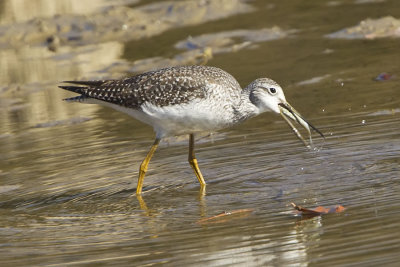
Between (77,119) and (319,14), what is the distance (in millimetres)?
6672

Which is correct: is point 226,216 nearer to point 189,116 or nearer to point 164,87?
point 189,116

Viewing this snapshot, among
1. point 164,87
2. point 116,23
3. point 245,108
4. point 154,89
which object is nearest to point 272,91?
point 245,108

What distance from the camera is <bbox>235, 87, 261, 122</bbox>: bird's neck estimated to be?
9039 millimetres

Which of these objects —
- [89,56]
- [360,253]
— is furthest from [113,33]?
[360,253]

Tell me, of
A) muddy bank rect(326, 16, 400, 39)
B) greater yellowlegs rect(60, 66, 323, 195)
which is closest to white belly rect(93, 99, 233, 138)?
greater yellowlegs rect(60, 66, 323, 195)

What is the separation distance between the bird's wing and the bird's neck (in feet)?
1.39

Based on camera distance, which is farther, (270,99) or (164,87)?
(164,87)

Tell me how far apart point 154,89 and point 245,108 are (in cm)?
104

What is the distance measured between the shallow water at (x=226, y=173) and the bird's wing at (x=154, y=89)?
0.94 metres

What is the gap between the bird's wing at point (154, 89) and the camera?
9.03m

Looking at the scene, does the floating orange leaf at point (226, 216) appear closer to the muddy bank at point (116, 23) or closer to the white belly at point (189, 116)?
the white belly at point (189, 116)

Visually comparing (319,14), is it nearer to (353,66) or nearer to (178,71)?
(353,66)

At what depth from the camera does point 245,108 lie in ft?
29.7

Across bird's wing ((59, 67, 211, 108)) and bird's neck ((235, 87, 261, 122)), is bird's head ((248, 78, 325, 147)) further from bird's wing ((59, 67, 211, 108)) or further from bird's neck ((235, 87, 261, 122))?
bird's wing ((59, 67, 211, 108))
